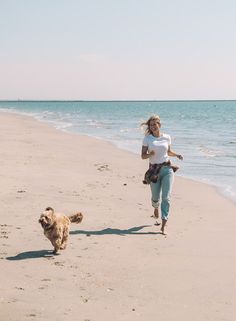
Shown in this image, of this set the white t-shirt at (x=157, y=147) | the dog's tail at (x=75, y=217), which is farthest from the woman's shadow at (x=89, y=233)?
the white t-shirt at (x=157, y=147)

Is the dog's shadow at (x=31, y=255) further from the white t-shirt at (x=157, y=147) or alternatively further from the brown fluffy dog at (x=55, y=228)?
the white t-shirt at (x=157, y=147)

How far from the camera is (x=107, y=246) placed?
6.71 m

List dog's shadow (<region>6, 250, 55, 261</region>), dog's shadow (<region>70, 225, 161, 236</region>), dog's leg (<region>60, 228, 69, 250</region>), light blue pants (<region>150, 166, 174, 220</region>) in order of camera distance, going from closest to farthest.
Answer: dog's shadow (<region>6, 250, 55, 261</region>) < dog's leg (<region>60, 228, 69, 250</region>) < dog's shadow (<region>70, 225, 161, 236</region>) < light blue pants (<region>150, 166, 174, 220</region>)

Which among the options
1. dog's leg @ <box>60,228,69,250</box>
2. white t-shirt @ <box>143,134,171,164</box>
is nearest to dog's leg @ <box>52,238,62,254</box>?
dog's leg @ <box>60,228,69,250</box>

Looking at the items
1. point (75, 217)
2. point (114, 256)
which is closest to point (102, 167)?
point (75, 217)

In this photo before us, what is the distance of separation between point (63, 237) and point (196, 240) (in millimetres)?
1972

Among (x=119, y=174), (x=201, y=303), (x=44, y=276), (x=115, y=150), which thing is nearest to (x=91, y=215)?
(x=44, y=276)

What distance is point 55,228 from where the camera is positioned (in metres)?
6.20

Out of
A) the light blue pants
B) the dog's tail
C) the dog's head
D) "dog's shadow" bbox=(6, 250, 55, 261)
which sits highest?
the light blue pants

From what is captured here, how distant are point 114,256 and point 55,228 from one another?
807mm

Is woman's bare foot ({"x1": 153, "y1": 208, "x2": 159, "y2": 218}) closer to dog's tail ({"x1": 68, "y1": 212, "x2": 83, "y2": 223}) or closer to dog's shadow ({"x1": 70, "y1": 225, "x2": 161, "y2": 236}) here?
dog's shadow ({"x1": 70, "y1": 225, "x2": 161, "y2": 236})

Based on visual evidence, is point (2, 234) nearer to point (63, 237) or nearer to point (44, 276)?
point (63, 237)

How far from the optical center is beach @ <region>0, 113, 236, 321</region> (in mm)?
4695

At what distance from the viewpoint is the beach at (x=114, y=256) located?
4.70 m
